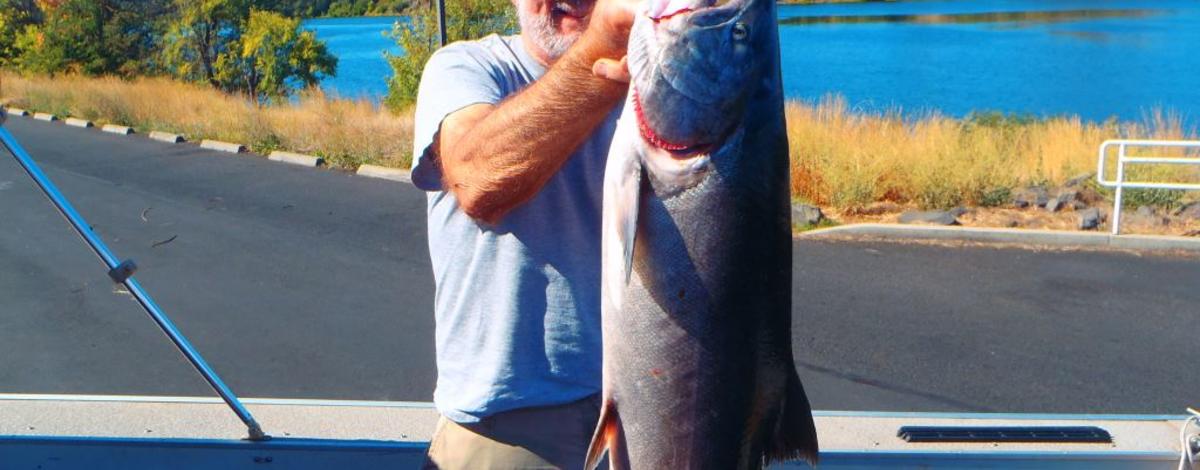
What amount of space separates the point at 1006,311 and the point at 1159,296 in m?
1.33

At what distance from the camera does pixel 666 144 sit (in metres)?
1.61

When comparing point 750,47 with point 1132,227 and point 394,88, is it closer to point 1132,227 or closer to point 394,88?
point 1132,227

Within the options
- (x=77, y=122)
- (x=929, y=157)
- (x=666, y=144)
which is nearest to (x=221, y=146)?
(x=77, y=122)

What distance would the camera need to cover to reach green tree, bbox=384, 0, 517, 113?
1752 centimetres

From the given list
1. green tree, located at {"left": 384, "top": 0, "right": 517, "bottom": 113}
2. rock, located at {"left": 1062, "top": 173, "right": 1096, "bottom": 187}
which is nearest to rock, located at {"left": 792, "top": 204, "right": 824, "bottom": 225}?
rock, located at {"left": 1062, "top": 173, "right": 1096, "bottom": 187}

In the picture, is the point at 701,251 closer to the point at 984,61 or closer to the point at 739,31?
the point at 739,31

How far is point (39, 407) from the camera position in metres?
4.62

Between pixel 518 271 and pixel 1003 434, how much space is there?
2845mm

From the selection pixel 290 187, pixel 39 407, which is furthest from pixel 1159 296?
pixel 290 187

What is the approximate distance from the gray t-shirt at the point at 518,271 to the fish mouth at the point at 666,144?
69cm

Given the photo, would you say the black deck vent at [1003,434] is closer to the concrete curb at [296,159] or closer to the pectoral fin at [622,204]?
the pectoral fin at [622,204]

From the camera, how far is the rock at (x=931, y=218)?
11094mm

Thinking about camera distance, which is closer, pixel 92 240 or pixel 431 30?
pixel 92 240

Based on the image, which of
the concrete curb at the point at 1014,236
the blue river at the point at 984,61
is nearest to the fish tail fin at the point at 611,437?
the concrete curb at the point at 1014,236
